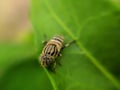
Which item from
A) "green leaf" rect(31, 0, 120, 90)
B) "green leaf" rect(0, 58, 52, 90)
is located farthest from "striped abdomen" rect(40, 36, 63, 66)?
"green leaf" rect(0, 58, 52, 90)

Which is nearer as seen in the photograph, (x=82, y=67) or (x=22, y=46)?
(x=82, y=67)

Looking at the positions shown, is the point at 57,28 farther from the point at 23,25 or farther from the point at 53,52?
the point at 23,25

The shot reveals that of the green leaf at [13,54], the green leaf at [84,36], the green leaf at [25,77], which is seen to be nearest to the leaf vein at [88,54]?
the green leaf at [84,36]

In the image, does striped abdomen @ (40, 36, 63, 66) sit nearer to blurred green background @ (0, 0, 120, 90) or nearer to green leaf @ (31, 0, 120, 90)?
blurred green background @ (0, 0, 120, 90)

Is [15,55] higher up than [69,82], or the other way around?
[15,55]

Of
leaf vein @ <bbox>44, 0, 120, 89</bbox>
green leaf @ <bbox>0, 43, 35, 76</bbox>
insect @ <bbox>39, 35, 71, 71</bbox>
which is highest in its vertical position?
green leaf @ <bbox>0, 43, 35, 76</bbox>

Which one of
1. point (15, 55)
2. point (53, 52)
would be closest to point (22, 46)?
point (15, 55)

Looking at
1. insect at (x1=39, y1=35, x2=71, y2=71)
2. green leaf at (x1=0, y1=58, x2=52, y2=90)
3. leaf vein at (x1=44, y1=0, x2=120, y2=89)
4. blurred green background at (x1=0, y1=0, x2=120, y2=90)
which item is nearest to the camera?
blurred green background at (x1=0, y1=0, x2=120, y2=90)

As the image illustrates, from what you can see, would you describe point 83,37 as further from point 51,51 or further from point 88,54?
point 51,51
